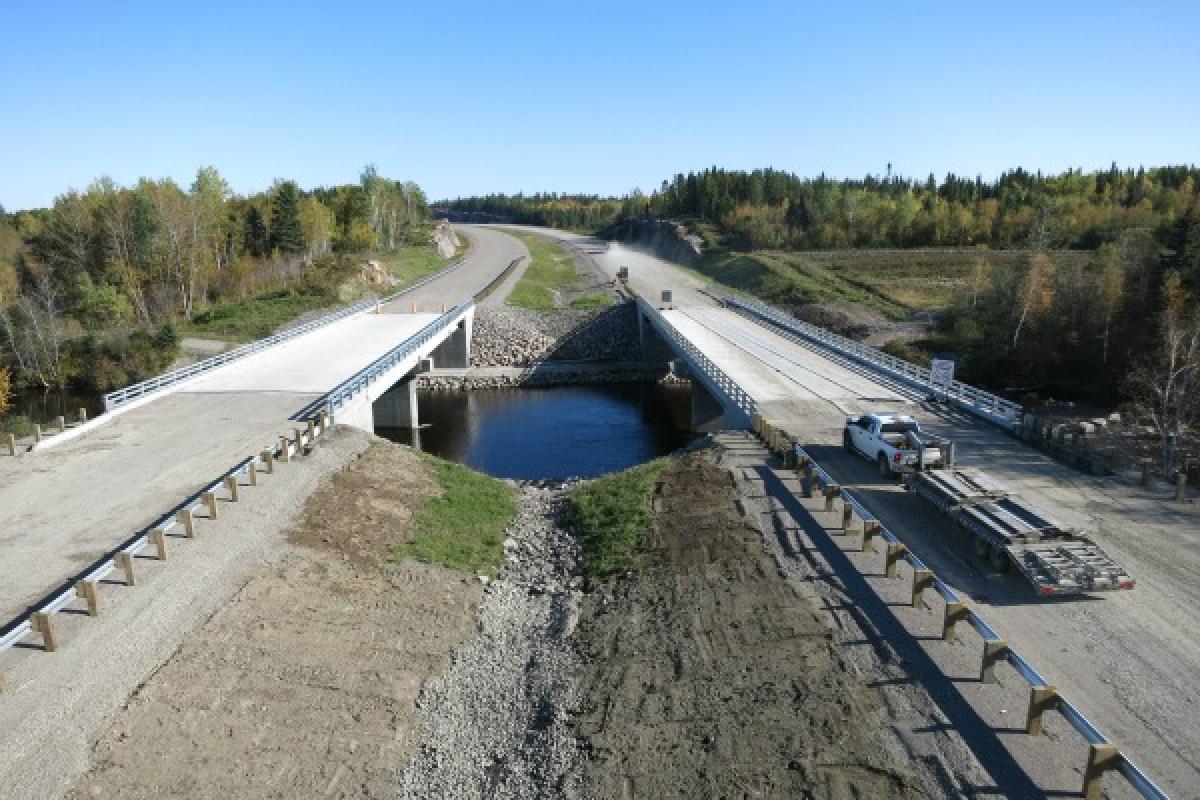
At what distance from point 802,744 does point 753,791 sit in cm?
125

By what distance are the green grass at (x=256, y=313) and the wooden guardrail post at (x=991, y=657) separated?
57234mm

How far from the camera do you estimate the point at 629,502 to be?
83.7 feet

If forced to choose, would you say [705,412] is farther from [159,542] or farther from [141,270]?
[141,270]

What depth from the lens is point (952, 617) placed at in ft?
46.9

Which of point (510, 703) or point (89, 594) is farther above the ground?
point (89, 594)

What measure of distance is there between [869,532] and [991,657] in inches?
212

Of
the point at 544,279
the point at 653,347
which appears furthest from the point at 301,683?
the point at 544,279

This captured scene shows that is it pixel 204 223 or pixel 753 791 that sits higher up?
pixel 204 223

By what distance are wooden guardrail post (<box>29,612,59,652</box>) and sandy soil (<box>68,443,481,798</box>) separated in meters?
2.02

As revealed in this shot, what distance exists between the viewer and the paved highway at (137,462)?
18172 millimetres

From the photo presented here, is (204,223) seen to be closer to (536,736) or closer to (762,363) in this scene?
(762,363)

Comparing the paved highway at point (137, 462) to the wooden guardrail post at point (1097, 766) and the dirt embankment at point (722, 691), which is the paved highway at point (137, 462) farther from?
the wooden guardrail post at point (1097, 766)

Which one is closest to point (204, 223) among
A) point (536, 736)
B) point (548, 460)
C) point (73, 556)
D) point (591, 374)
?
point (591, 374)

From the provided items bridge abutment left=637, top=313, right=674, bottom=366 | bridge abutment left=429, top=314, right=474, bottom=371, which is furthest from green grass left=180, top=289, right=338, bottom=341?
bridge abutment left=637, top=313, right=674, bottom=366
